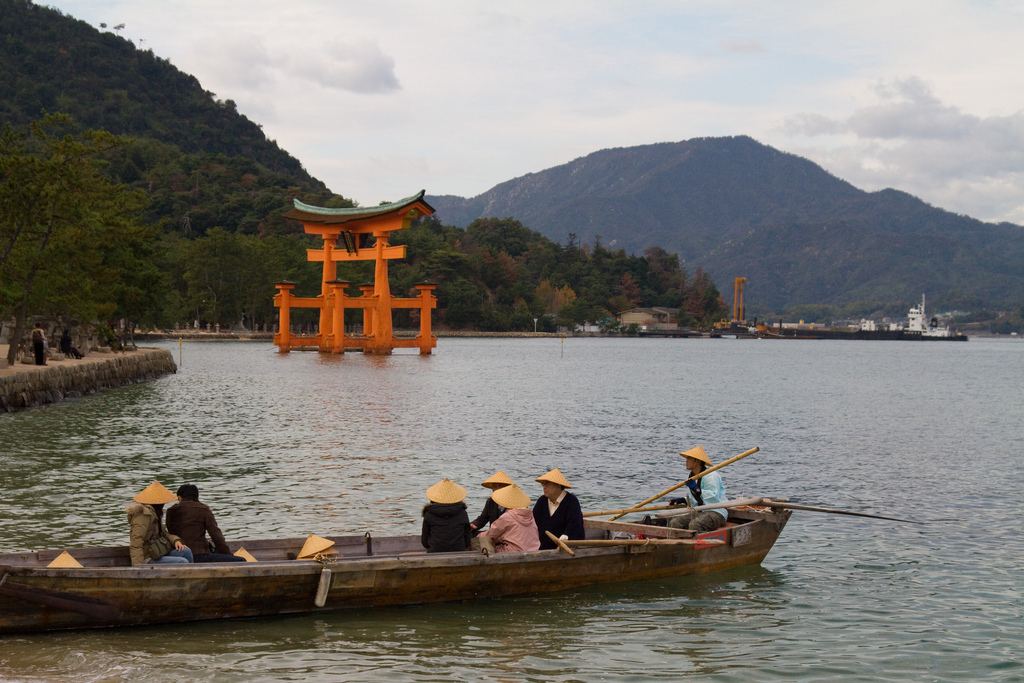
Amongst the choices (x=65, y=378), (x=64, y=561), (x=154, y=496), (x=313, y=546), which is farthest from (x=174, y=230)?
(x=313, y=546)

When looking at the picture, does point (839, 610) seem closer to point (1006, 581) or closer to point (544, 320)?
point (1006, 581)

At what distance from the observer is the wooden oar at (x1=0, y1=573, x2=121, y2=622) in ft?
22.5

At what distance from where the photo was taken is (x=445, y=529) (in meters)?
8.60

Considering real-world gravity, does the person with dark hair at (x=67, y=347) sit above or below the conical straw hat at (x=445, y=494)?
above

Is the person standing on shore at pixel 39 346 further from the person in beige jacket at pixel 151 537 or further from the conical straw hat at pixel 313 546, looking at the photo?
the conical straw hat at pixel 313 546

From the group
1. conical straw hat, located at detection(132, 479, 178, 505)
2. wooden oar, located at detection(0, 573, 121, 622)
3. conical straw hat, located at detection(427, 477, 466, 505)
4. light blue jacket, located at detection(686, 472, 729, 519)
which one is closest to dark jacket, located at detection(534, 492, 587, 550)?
conical straw hat, located at detection(427, 477, 466, 505)

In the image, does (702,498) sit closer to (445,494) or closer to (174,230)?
(445,494)

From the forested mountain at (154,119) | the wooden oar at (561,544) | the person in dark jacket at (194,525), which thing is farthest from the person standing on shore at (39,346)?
the forested mountain at (154,119)

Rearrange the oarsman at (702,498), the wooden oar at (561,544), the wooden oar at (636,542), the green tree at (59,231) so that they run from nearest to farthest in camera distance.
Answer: the wooden oar at (561,544) → the wooden oar at (636,542) → the oarsman at (702,498) → the green tree at (59,231)

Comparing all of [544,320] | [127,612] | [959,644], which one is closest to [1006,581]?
[959,644]

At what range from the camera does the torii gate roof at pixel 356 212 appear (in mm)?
58375

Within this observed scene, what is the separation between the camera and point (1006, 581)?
988 centimetres

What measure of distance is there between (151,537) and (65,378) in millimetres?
22721

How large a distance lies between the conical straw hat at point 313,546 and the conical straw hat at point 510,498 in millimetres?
1742
